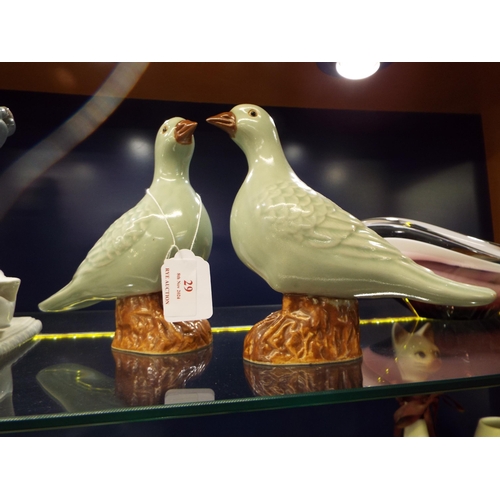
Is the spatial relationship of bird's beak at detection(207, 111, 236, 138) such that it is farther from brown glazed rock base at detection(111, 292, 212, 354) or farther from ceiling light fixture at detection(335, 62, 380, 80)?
ceiling light fixture at detection(335, 62, 380, 80)

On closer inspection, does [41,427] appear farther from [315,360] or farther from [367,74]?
[367,74]

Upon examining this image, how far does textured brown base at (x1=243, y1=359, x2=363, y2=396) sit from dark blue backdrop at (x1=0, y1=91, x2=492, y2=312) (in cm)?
60

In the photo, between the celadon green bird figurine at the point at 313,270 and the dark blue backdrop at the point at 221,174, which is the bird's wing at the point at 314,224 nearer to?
the celadon green bird figurine at the point at 313,270

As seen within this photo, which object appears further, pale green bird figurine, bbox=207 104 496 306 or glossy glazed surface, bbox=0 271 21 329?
glossy glazed surface, bbox=0 271 21 329

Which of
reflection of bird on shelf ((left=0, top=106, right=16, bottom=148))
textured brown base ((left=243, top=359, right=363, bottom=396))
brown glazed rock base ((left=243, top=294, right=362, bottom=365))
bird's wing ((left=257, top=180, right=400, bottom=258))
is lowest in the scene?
textured brown base ((left=243, top=359, right=363, bottom=396))

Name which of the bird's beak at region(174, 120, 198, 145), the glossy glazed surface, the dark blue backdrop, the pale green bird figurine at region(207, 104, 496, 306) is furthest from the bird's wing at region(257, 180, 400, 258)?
the dark blue backdrop

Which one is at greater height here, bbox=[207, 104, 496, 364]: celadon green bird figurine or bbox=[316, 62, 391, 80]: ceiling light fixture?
A: bbox=[316, 62, 391, 80]: ceiling light fixture

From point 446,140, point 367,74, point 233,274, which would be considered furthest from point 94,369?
point 446,140

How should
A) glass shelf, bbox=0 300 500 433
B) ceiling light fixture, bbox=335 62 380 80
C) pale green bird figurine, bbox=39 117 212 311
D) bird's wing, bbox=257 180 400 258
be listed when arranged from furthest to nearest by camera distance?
ceiling light fixture, bbox=335 62 380 80
pale green bird figurine, bbox=39 117 212 311
bird's wing, bbox=257 180 400 258
glass shelf, bbox=0 300 500 433

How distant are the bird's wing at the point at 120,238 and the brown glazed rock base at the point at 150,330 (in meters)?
0.08

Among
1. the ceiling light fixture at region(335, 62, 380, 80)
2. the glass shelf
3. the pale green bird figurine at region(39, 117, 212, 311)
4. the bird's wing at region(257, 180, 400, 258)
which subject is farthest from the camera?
the ceiling light fixture at region(335, 62, 380, 80)

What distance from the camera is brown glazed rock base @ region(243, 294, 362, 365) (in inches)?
20.8

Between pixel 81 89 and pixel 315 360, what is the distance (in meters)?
0.93

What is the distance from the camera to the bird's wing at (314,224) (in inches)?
19.9
